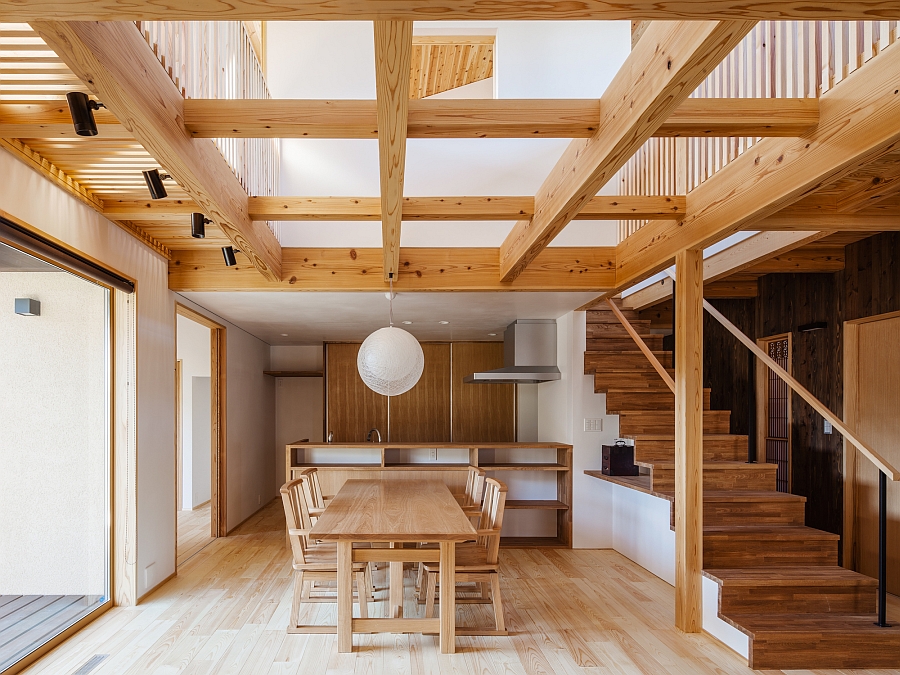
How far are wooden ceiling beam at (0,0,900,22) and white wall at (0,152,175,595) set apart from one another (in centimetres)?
215

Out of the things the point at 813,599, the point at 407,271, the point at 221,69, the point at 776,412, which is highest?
the point at 221,69

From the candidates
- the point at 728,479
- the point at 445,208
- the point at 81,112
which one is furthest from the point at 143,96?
the point at 728,479

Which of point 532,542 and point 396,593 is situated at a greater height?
point 396,593

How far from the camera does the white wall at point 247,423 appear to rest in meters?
7.09

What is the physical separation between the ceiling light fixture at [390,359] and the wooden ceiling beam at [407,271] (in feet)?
2.61

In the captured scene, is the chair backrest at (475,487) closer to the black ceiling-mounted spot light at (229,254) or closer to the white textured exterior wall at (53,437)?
the black ceiling-mounted spot light at (229,254)

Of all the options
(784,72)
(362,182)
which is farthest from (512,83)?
(784,72)

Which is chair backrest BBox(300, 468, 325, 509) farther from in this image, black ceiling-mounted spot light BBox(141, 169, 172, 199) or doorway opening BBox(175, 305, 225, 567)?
doorway opening BBox(175, 305, 225, 567)

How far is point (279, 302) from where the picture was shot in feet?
19.4

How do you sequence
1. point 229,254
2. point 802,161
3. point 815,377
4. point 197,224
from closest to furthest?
point 802,161
point 197,224
point 229,254
point 815,377

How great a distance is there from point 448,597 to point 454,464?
3.06 m

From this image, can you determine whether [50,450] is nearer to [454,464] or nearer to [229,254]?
[229,254]

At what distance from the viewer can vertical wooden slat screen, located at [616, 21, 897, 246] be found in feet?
8.04

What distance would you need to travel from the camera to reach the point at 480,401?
29.8 ft
